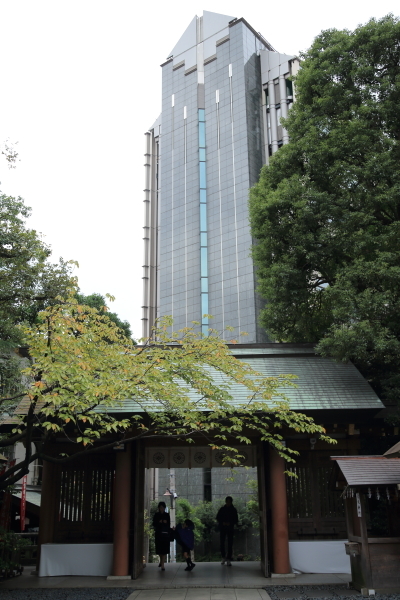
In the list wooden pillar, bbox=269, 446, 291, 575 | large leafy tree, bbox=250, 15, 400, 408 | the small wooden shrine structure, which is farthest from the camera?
large leafy tree, bbox=250, 15, 400, 408

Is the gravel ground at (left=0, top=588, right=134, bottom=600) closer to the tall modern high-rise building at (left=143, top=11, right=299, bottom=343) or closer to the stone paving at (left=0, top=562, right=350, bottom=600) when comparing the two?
the stone paving at (left=0, top=562, right=350, bottom=600)

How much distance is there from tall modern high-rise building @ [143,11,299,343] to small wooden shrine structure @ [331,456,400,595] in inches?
1197

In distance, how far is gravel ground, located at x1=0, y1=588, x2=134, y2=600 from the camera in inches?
384

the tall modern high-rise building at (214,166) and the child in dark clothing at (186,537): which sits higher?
the tall modern high-rise building at (214,166)

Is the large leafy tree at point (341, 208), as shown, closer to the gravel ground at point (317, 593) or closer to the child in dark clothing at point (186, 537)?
the gravel ground at point (317, 593)

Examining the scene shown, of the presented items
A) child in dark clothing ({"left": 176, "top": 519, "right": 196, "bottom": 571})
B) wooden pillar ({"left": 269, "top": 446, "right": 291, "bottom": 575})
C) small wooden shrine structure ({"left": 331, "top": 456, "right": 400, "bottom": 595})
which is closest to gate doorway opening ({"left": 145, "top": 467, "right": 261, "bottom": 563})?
child in dark clothing ({"left": 176, "top": 519, "right": 196, "bottom": 571})

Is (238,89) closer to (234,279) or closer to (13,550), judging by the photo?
(234,279)

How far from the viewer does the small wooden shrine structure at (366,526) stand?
9.49m

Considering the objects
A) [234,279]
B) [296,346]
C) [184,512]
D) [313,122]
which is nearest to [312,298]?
[296,346]

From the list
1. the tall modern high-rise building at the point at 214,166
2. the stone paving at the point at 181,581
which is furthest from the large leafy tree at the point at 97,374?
the tall modern high-rise building at the point at 214,166

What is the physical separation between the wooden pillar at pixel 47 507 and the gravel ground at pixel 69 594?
1.74 m

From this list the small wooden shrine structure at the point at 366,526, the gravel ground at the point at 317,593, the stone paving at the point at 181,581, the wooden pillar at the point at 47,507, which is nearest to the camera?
the gravel ground at the point at 317,593

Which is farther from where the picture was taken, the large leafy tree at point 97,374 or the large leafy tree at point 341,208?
the large leafy tree at point 341,208

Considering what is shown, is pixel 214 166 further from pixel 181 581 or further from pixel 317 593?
pixel 317 593
